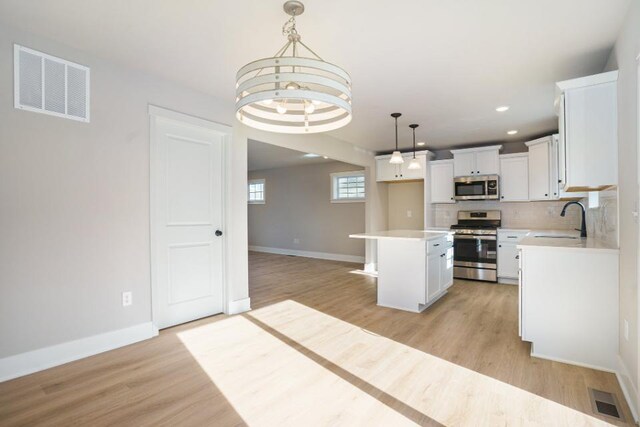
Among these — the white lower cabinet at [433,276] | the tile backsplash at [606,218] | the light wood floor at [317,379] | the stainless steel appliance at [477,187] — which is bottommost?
the light wood floor at [317,379]

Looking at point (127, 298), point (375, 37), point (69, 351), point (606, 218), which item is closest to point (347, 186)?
point (606, 218)

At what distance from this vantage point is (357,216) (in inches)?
307

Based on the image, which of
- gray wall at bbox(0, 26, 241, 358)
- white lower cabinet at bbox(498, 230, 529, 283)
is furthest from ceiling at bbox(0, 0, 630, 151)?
white lower cabinet at bbox(498, 230, 529, 283)

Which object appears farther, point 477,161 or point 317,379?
point 477,161

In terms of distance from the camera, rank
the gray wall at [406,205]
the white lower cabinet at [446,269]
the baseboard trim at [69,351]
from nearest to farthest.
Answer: the baseboard trim at [69,351] < the white lower cabinet at [446,269] < the gray wall at [406,205]

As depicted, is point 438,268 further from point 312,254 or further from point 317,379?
point 312,254

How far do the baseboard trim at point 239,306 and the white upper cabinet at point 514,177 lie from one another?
4533 mm

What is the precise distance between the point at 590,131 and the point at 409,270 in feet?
7.01

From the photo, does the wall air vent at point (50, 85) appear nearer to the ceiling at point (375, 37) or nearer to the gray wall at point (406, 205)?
the ceiling at point (375, 37)

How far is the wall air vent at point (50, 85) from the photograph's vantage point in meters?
2.36

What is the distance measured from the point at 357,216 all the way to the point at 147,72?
5.52m

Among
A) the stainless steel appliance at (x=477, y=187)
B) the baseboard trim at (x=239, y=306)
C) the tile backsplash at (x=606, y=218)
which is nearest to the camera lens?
the tile backsplash at (x=606, y=218)

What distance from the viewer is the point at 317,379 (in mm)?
2301

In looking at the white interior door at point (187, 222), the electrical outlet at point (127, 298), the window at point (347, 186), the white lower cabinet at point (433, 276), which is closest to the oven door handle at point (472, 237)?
the white lower cabinet at point (433, 276)
